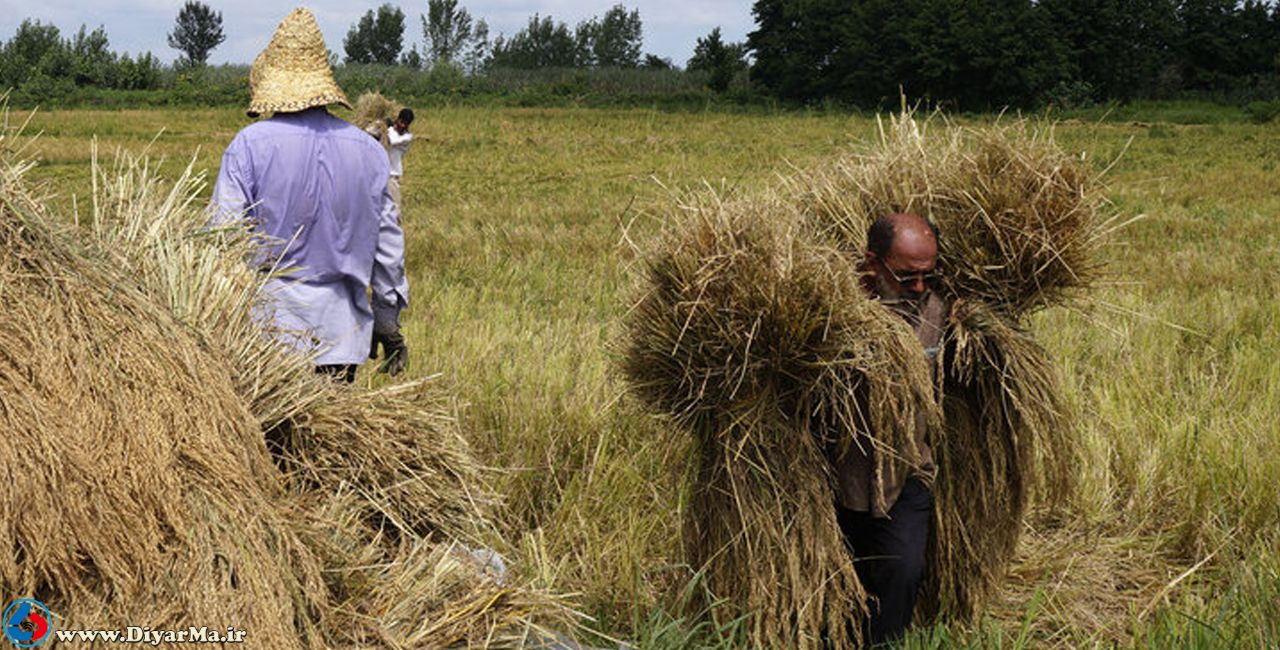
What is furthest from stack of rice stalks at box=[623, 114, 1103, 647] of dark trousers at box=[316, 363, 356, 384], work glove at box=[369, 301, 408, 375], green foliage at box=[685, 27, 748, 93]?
green foliage at box=[685, 27, 748, 93]

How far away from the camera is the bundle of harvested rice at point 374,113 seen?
10.4m

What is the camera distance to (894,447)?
3461 millimetres

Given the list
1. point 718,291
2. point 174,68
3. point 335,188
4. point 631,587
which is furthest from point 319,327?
point 174,68

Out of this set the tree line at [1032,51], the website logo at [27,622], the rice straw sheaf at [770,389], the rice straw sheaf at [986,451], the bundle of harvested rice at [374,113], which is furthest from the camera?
the tree line at [1032,51]

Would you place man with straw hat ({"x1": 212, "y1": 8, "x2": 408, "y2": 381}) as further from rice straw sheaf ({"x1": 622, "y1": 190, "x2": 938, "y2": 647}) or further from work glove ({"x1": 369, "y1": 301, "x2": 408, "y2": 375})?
rice straw sheaf ({"x1": 622, "y1": 190, "x2": 938, "y2": 647})

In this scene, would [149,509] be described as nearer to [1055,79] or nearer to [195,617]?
[195,617]

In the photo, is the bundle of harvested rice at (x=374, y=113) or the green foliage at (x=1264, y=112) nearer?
the bundle of harvested rice at (x=374, y=113)

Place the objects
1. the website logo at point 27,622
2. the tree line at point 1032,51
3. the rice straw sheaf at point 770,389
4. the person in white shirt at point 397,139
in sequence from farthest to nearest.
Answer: the tree line at point 1032,51, the person in white shirt at point 397,139, the rice straw sheaf at point 770,389, the website logo at point 27,622

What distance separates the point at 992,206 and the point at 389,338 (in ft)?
6.86

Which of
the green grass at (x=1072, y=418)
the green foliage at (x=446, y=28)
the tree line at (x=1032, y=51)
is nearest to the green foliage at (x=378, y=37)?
Answer: the green foliage at (x=446, y=28)

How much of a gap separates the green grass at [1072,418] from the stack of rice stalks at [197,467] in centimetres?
40

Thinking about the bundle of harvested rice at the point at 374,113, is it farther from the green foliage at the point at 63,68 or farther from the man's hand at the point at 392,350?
the green foliage at the point at 63,68

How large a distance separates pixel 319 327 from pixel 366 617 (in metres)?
1.45

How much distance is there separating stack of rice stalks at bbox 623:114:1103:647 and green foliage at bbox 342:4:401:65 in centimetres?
10379
